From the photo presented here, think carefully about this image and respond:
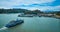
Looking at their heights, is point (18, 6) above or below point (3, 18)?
above

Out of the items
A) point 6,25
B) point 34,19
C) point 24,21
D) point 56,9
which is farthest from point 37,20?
point 6,25

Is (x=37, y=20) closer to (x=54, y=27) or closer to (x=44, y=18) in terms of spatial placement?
(x=44, y=18)

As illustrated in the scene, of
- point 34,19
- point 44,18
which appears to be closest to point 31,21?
point 34,19

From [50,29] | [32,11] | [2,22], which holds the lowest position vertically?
[50,29]

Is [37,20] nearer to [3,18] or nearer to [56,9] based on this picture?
[56,9]

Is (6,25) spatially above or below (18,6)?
below

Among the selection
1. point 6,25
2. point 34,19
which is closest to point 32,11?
point 34,19

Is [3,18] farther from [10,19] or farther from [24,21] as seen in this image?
[24,21]
